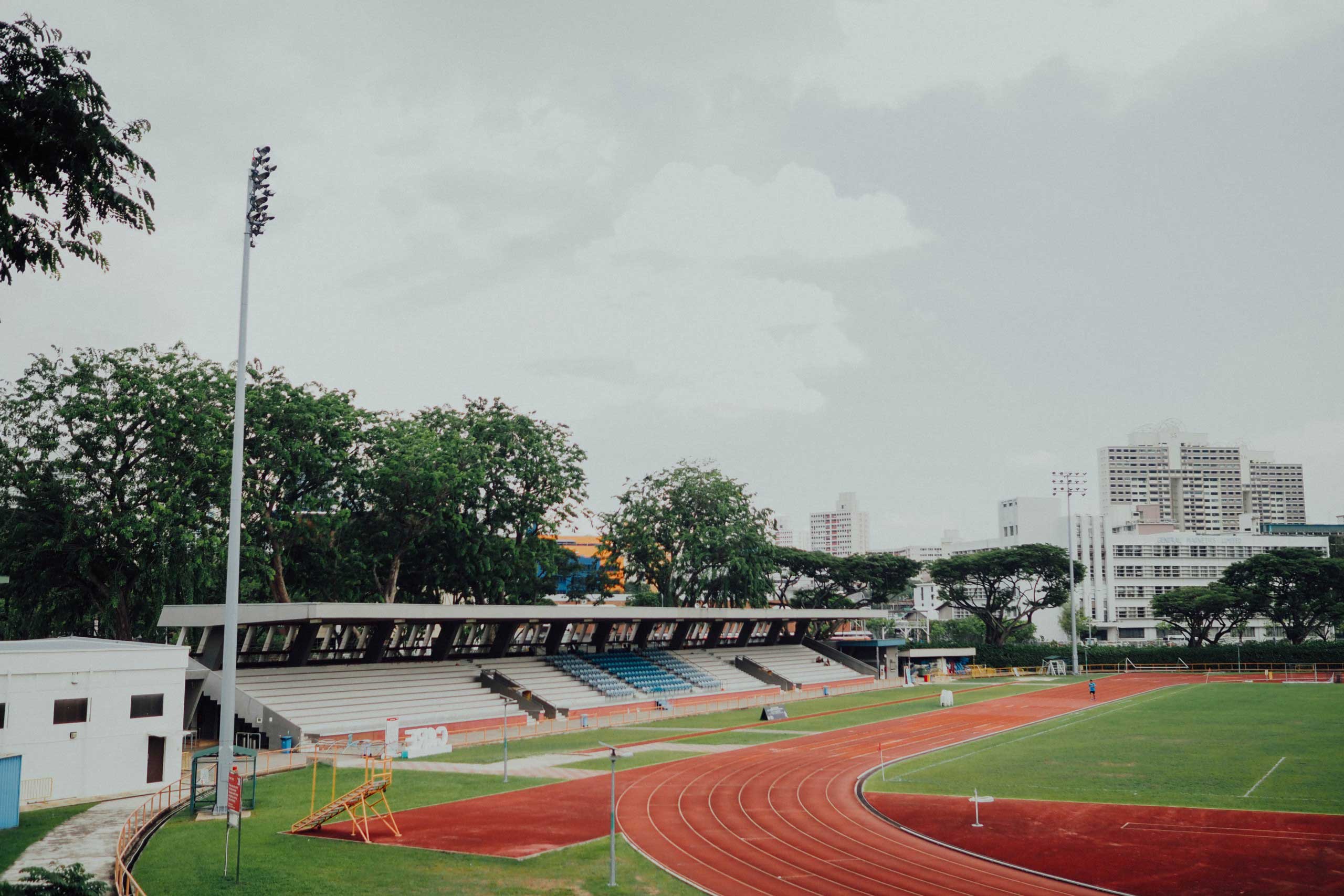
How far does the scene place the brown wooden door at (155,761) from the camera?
35.6 meters

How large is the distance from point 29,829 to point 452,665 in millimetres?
34184

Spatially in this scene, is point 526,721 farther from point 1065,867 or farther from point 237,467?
point 1065,867

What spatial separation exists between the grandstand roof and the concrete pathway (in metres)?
14.1

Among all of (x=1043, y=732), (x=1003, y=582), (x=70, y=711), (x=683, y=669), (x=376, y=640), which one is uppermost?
(x=1003, y=582)

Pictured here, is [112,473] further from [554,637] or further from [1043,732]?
[1043,732]

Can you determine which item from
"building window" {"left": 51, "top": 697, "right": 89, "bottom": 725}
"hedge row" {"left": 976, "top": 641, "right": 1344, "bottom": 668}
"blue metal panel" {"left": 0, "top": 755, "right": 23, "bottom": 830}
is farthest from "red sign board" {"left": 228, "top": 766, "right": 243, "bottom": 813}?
"hedge row" {"left": 976, "top": 641, "right": 1344, "bottom": 668}

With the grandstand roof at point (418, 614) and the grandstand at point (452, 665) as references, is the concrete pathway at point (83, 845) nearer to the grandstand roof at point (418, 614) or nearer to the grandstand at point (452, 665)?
the grandstand roof at point (418, 614)

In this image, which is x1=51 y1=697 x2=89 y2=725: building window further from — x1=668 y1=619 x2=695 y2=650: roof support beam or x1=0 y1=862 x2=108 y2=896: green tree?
x1=668 y1=619 x2=695 y2=650: roof support beam

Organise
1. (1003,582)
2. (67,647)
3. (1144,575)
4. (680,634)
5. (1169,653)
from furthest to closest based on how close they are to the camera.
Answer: (1144,575)
(1003,582)
(1169,653)
(680,634)
(67,647)

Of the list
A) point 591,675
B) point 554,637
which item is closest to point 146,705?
point 591,675

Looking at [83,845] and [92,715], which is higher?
[92,715]

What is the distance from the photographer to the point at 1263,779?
1442 inches

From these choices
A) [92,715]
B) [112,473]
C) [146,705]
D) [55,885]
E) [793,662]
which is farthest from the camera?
[793,662]

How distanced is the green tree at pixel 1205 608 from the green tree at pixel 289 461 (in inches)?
3672
